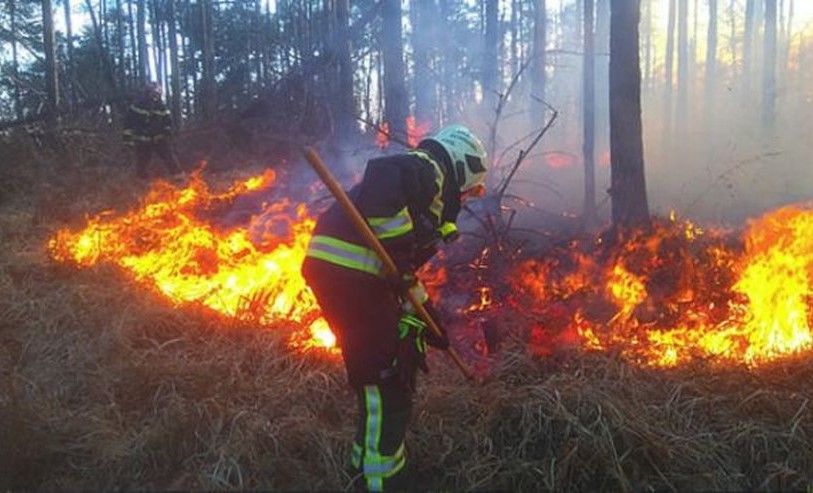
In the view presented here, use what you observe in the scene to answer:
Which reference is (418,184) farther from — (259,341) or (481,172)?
(259,341)

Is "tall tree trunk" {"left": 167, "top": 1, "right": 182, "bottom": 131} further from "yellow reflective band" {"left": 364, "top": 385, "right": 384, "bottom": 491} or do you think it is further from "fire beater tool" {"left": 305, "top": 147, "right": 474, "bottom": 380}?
"yellow reflective band" {"left": 364, "top": 385, "right": 384, "bottom": 491}

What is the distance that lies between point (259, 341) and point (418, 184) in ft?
7.96

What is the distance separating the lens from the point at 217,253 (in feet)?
23.5

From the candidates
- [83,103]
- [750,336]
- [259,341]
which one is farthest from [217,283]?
[83,103]

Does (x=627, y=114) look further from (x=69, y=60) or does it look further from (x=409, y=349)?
(x=69, y=60)

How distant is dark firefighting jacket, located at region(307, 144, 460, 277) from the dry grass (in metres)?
1.17

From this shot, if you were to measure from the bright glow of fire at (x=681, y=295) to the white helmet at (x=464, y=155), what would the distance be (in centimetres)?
158

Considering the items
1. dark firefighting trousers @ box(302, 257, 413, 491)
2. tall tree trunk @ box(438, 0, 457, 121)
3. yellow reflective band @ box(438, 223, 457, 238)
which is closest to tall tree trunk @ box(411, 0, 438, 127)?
tall tree trunk @ box(438, 0, 457, 121)

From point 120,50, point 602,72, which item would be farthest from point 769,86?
point 120,50

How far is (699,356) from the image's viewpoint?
4723 millimetres

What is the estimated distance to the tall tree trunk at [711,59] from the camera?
3189cm

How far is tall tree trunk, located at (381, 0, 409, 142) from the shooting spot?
10695mm

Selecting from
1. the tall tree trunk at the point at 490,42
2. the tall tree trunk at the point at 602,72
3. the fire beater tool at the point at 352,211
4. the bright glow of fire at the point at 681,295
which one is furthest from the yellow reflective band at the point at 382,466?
the tall tree trunk at the point at 602,72

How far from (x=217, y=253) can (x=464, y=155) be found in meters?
4.34
